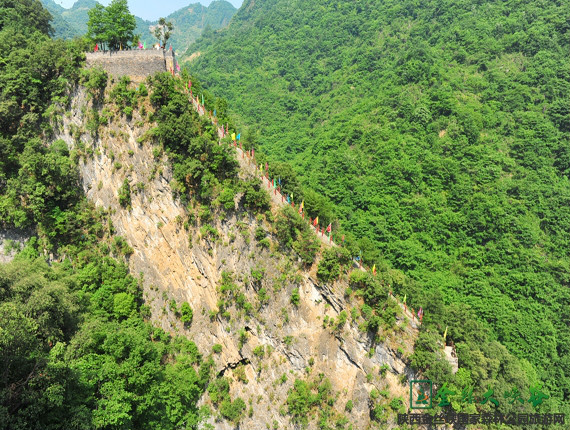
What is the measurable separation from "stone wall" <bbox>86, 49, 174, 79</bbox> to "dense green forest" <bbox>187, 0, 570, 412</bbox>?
8.35 metres

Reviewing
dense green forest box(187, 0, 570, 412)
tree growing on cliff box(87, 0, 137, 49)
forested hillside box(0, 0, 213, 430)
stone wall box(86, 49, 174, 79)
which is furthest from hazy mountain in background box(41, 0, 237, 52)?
stone wall box(86, 49, 174, 79)

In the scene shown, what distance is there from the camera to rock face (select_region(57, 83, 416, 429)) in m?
24.0

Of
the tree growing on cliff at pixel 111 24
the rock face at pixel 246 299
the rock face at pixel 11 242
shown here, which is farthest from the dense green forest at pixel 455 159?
the rock face at pixel 11 242

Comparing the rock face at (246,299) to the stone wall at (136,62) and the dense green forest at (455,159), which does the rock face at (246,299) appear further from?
the dense green forest at (455,159)

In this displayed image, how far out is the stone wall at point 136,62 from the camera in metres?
26.5

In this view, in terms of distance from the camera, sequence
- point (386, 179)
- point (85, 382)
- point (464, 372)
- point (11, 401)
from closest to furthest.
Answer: point (11, 401) → point (85, 382) → point (464, 372) → point (386, 179)

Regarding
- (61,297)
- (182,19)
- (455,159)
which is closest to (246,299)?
(61,297)

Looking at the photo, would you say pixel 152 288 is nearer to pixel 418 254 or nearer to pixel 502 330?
pixel 418 254

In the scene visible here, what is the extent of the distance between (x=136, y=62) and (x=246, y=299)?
20.1 metres

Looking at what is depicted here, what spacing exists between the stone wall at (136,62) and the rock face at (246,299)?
351 cm

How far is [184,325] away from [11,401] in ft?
43.1

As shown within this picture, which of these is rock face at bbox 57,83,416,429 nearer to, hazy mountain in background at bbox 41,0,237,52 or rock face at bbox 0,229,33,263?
rock face at bbox 0,229,33,263

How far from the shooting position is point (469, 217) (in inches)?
1554

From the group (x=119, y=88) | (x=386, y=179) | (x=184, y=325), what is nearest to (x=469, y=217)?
(x=386, y=179)
